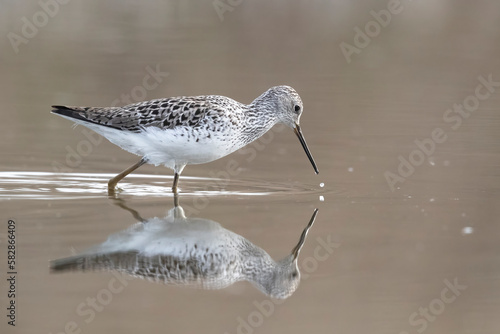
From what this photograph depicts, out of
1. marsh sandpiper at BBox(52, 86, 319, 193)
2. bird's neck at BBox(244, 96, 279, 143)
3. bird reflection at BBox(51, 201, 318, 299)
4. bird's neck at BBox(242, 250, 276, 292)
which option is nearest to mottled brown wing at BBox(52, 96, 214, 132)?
marsh sandpiper at BBox(52, 86, 319, 193)

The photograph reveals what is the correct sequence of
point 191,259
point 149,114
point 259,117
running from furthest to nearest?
point 259,117
point 149,114
point 191,259

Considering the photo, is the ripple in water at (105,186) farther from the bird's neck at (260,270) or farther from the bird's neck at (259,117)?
the bird's neck at (260,270)

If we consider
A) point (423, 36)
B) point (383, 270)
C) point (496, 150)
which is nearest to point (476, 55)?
point (423, 36)

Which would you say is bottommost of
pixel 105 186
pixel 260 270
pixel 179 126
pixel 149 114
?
pixel 260 270

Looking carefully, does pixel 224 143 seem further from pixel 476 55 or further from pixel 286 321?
pixel 476 55

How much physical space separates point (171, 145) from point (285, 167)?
7.67 ft

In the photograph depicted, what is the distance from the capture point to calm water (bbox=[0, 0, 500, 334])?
7.48 metres

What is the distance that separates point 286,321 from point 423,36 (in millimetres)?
17120

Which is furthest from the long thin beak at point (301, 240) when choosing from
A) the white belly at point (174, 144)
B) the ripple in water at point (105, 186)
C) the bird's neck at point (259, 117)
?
the bird's neck at point (259, 117)

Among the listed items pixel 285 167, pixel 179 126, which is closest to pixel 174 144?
pixel 179 126

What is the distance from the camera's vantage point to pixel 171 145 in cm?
1084

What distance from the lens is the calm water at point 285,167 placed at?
7.48 meters

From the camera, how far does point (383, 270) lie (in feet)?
27.5

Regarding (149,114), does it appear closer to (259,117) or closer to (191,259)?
(259,117)
